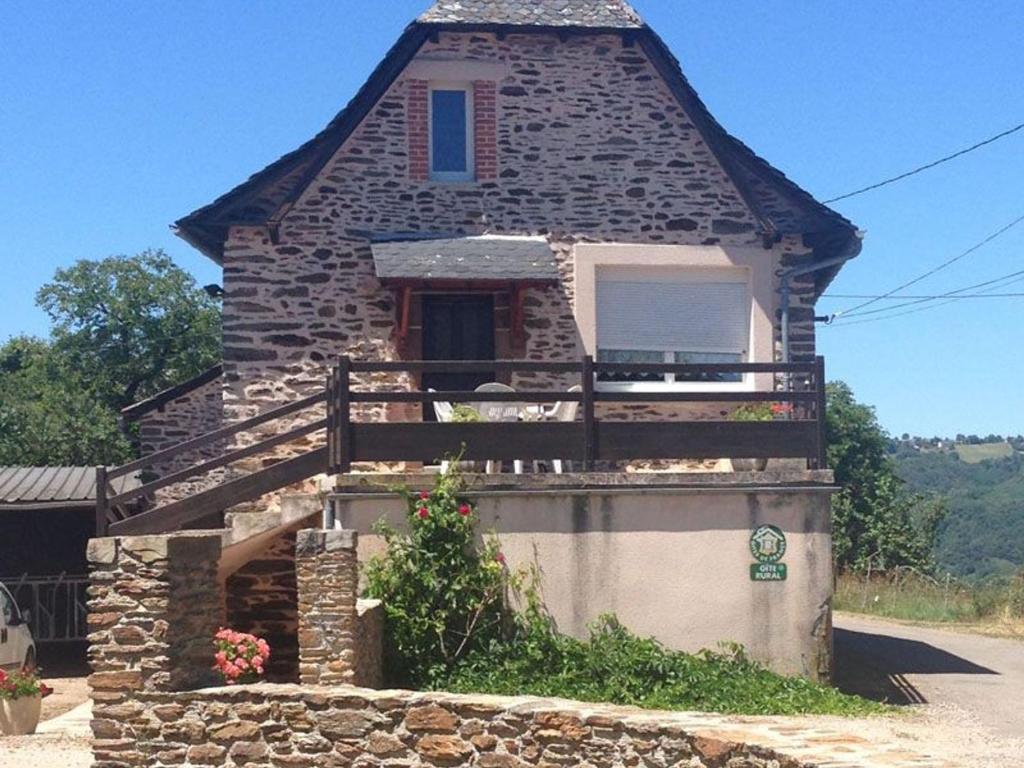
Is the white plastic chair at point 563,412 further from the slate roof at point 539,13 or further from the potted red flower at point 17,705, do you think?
the potted red flower at point 17,705

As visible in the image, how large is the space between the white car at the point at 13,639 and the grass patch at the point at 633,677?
6260mm

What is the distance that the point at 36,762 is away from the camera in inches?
430

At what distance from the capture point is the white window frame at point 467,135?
1638 centimetres

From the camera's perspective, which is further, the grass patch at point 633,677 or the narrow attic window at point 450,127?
the narrow attic window at point 450,127

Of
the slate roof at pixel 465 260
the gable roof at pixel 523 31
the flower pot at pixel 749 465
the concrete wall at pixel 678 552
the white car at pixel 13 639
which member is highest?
the gable roof at pixel 523 31

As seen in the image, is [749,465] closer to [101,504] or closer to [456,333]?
[456,333]

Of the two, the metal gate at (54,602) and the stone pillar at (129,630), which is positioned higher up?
the stone pillar at (129,630)

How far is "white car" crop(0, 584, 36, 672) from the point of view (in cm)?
1563

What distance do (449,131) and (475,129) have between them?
357 millimetres

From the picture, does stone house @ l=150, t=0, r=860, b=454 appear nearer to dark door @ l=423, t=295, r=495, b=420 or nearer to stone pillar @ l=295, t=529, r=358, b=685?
dark door @ l=423, t=295, r=495, b=420

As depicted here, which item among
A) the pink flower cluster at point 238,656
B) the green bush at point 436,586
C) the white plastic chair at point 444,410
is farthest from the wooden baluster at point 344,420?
the pink flower cluster at point 238,656

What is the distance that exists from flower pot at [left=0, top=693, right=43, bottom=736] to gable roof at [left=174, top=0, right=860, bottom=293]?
18.8 ft

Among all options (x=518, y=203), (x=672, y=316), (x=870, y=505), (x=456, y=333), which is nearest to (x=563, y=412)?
(x=456, y=333)

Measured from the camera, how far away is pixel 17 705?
41.4ft
